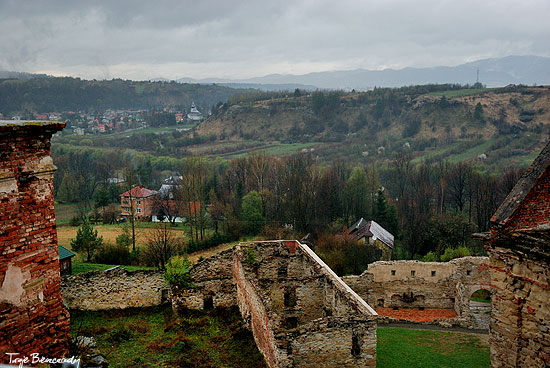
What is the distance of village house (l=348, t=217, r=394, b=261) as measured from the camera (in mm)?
41338

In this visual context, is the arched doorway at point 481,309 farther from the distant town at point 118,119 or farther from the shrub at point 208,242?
the distant town at point 118,119

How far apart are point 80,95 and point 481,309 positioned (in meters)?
152

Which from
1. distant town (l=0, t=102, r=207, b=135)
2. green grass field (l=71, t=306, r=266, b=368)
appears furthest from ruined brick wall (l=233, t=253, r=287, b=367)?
distant town (l=0, t=102, r=207, b=135)

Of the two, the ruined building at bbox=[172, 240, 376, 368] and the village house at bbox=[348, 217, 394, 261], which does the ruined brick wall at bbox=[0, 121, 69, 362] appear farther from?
the village house at bbox=[348, 217, 394, 261]

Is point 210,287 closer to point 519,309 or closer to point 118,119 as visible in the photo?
point 519,309

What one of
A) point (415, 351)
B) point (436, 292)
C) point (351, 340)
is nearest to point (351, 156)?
point (436, 292)

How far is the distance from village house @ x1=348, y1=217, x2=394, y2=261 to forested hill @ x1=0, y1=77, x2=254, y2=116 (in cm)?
9858

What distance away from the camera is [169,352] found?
16203 mm

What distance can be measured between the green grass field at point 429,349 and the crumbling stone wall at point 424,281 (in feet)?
16.7

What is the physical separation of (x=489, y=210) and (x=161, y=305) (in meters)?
36.5

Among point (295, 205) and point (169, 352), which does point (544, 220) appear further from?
point (295, 205)

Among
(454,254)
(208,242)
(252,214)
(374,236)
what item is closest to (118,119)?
(252,214)

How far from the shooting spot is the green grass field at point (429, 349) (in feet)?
61.9

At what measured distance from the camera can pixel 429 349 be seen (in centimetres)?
2089
